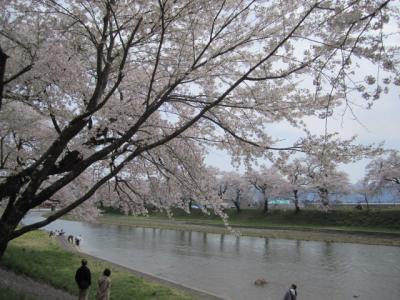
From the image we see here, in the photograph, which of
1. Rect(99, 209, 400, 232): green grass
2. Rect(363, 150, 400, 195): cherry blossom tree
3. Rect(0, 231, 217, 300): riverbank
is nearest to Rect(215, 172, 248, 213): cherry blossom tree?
Rect(99, 209, 400, 232): green grass

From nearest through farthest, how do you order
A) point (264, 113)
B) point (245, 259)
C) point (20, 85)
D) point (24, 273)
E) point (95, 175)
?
point (264, 113)
point (20, 85)
point (95, 175)
point (24, 273)
point (245, 259)

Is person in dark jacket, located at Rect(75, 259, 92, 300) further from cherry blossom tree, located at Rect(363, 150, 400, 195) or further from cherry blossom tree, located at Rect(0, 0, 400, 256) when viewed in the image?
cherry blossom tree, located at Rect(363, 150, 400, 195)

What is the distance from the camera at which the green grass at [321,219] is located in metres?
40.2

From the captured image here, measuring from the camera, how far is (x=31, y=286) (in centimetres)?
1009

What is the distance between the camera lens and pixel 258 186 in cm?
5862

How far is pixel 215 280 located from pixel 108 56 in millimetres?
13281

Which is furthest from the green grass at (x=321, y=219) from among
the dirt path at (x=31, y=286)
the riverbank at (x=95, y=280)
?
the dirt path at (x=31, y=286)

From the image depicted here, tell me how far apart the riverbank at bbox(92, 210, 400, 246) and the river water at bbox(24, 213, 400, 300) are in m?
2.98

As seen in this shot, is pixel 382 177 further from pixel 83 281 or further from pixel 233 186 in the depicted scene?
pixel 83 281

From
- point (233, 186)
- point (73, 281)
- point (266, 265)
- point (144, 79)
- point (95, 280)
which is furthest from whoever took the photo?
point (233, 186)

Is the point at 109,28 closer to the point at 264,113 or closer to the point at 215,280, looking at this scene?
the point at 264,113

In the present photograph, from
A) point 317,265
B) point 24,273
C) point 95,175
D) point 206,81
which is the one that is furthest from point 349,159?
point 317,265

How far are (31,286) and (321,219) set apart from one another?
4033 centimetres

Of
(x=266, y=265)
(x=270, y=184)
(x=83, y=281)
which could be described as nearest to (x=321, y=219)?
(x=270, y=184)
